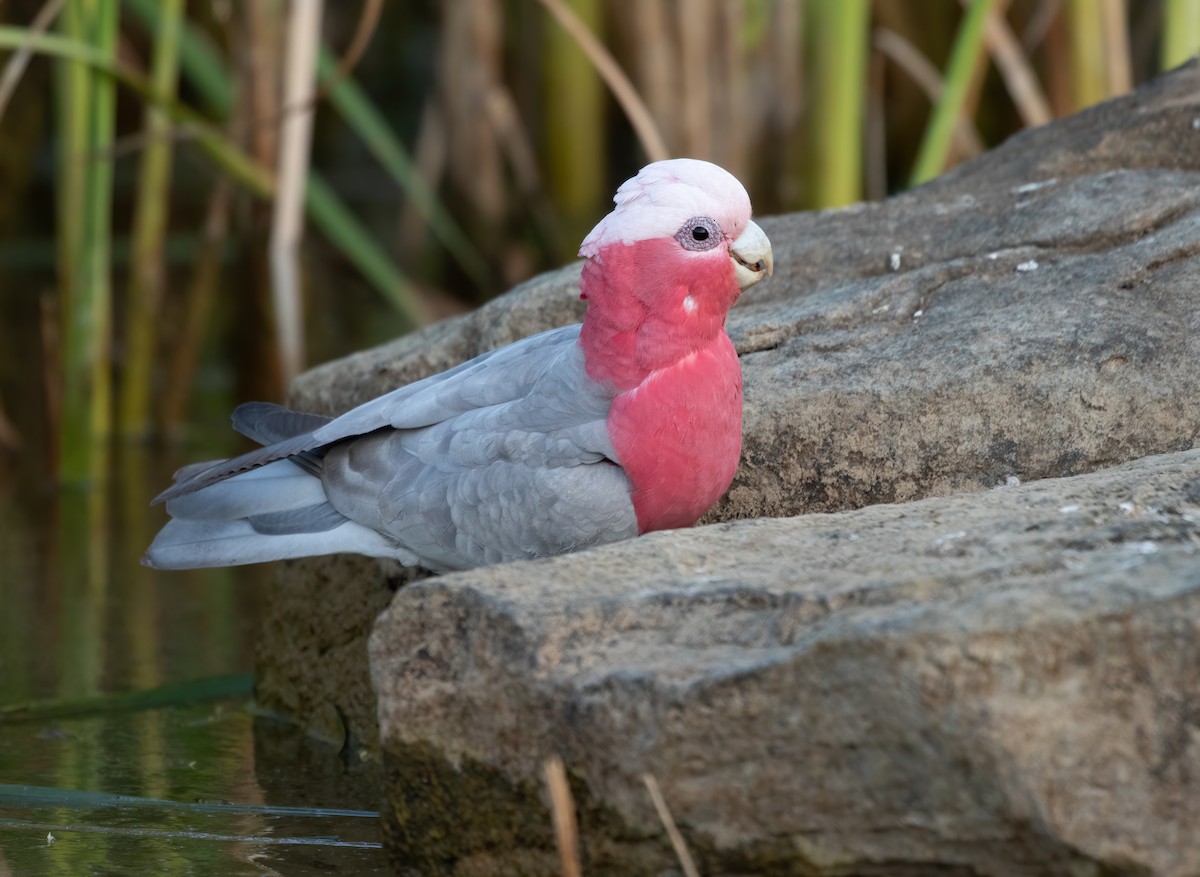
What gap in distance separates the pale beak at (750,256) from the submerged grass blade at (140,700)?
1.41 metres

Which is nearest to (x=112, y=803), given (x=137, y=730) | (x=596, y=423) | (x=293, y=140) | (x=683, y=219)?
(x=137, y=730)

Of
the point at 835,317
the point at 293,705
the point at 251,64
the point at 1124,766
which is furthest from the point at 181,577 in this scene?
the point at 1124,766

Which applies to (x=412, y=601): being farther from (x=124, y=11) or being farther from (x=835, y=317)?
(x=124, y=11)

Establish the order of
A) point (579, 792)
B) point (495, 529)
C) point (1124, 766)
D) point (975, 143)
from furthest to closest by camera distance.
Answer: point (975, 143) < point (495, 529) < point (579, 792) < point (1124, 766)

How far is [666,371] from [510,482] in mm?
294

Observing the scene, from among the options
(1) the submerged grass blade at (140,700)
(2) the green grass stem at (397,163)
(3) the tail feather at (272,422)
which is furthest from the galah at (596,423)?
(2) the green grass stem at (397,163)

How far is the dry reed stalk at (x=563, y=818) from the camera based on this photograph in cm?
167

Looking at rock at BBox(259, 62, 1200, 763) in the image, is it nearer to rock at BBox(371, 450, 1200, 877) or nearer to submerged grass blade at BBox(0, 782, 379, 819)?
submerged grass blade at BBox(0, 782, 379, 819)

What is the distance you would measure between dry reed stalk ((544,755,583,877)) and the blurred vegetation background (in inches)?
93.8

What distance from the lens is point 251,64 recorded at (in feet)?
15.3

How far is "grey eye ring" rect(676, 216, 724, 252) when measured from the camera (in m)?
2.33

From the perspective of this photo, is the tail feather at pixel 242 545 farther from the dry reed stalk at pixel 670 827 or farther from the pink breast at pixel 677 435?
the dry reed stalk at pixel 670 827

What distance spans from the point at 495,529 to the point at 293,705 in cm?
85

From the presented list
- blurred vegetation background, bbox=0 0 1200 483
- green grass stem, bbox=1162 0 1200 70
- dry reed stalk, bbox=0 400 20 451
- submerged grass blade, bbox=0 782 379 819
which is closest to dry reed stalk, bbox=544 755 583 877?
submerged grass blade, bbox=0 782 379 819
